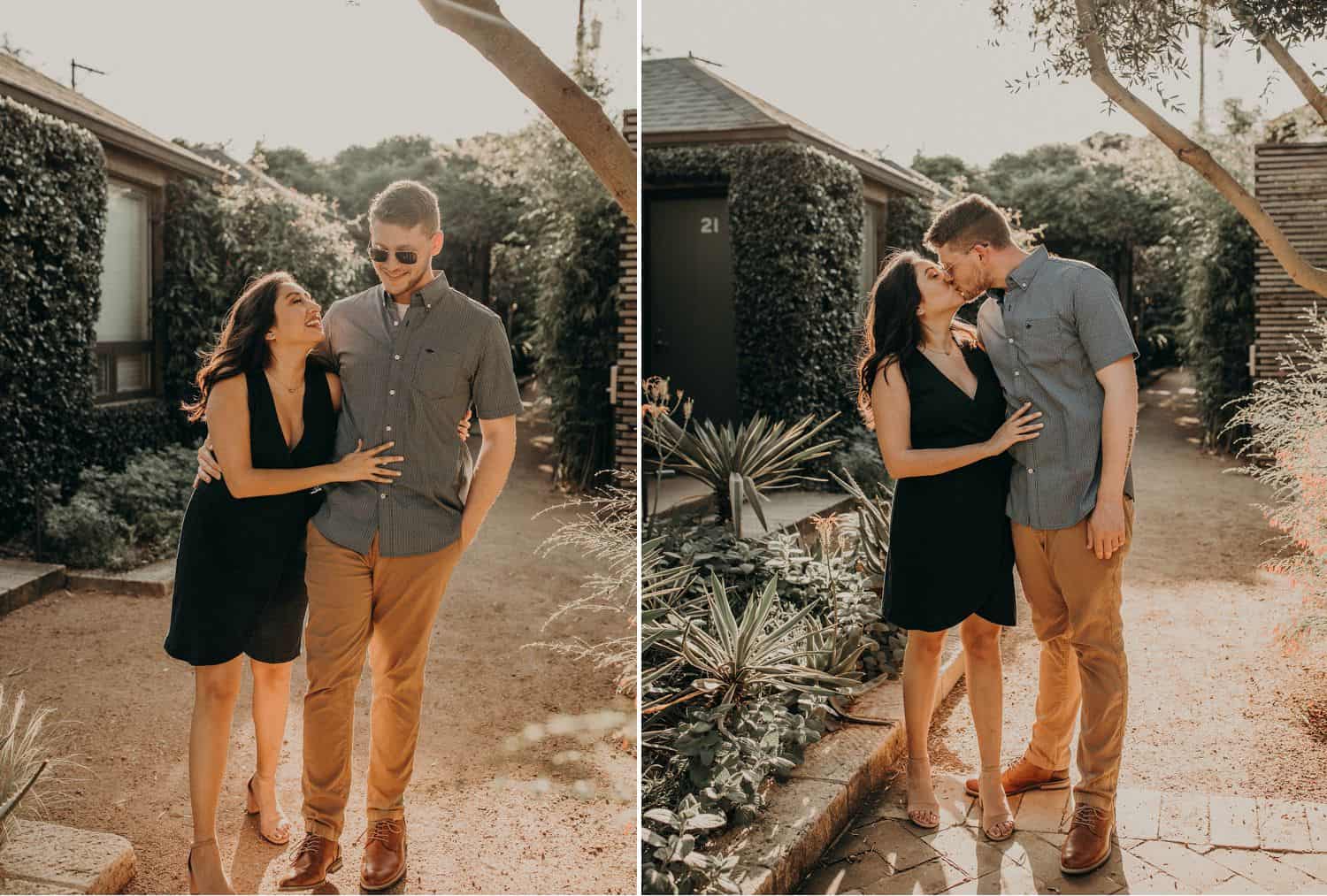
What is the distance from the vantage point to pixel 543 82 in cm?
358

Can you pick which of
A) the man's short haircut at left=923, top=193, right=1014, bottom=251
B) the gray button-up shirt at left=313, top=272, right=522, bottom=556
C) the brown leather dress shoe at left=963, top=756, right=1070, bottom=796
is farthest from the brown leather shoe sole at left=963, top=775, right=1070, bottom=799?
the gray button-up shirt at left=313, top=272, right=522, bottom=556

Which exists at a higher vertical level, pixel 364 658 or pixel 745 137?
pixel 745 137

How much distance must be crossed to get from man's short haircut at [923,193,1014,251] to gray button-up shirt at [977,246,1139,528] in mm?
116

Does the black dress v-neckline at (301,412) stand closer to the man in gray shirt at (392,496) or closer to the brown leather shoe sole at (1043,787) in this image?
the man in gray shirt at (392,496)

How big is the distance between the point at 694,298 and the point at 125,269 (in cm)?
443

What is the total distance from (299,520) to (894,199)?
9645mm

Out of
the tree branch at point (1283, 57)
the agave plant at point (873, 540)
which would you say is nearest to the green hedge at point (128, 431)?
the agave plant at point (873, 540)

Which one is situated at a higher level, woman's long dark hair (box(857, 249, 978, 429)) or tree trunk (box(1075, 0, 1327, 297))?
tree trunk (box(1075, 0, 1327, 297))

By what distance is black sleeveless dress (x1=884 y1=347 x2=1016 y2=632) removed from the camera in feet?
9.43

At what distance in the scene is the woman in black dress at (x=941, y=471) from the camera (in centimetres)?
287

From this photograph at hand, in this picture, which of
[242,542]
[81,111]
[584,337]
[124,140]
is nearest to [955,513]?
[242,542]

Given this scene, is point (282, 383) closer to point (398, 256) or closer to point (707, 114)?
point (398, 256)

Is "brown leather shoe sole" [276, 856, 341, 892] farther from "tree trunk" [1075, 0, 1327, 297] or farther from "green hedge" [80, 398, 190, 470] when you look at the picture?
"green hedge" [80, 398, 190, 470]

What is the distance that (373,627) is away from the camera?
2834 millimetres
